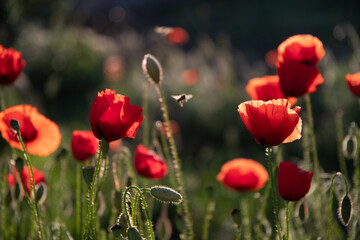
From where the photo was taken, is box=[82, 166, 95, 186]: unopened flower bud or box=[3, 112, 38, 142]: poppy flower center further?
box=[3, 112, 38, 142]: poppy flower center

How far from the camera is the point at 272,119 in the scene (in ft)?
3.32

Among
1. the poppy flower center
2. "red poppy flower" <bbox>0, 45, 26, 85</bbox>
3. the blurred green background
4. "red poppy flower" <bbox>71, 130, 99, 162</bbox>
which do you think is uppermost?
the blurred green background

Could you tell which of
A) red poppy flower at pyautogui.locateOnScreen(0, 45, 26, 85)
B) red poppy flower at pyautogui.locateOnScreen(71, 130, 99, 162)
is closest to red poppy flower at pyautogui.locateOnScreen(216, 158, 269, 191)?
red poppy flower at pyautogui.locateOnScreen(71, 130, 99, 162)

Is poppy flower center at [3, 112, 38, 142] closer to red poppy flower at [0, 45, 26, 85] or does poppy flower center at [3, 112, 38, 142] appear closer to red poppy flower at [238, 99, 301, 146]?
red poppy flower at [0, 45, 26, 85]

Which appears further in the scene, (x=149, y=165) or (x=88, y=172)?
(x=149, y=165)

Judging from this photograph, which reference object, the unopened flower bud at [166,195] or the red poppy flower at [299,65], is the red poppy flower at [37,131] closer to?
the unopened flower bud at [166,195]

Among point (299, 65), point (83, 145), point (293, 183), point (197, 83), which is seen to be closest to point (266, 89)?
point (299, 65)

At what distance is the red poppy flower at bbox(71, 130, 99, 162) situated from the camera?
146cm

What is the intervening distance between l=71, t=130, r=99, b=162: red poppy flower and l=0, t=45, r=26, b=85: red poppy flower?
1.10ft

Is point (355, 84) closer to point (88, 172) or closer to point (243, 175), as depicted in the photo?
point (243, 175)

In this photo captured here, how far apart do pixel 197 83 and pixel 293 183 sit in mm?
5593

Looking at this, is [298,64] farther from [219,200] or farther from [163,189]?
[219,200]

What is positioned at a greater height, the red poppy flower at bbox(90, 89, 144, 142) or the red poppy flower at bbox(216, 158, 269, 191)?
the red poppy flower at bbox(90, 89, 144, 142)

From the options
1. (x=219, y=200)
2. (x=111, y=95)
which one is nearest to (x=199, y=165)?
(x=219, y=200)
